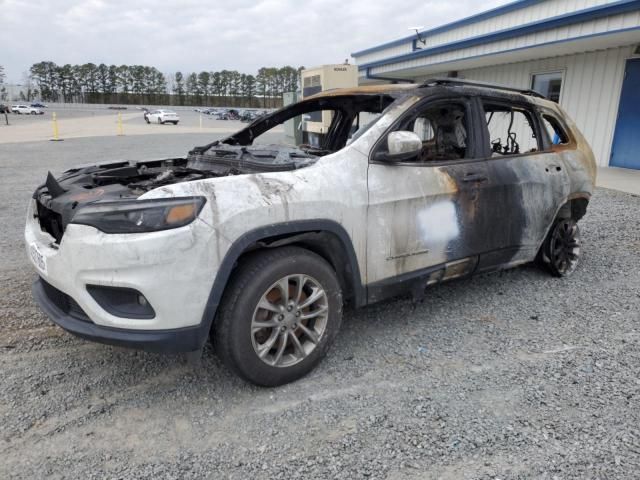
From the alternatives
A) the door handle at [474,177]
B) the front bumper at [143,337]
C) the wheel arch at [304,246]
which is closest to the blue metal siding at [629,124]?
the door handle at [474,177]

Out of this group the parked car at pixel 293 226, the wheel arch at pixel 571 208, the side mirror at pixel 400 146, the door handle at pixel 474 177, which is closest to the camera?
the parked car at pixel 293 226

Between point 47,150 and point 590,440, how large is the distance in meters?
18.1

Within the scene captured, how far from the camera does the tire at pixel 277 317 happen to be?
2.51 metres

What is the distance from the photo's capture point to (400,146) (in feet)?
9.60

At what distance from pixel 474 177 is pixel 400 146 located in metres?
0.84

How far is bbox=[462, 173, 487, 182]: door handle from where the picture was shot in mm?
3425

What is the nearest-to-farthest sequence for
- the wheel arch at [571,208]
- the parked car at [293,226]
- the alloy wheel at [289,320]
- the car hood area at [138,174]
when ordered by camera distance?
the parked car at [293,226]
the alloy wheel at [289,320]
the car hood area at [138,174]
the wheel arch at [571,208]

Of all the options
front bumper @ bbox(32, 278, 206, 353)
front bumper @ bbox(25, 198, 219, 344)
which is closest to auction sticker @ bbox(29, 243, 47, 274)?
front bumper @ bbox(25, 198, 219, 344)

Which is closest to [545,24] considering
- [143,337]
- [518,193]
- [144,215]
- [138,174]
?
[518,193]

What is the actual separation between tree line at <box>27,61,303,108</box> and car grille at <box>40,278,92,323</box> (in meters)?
99.9

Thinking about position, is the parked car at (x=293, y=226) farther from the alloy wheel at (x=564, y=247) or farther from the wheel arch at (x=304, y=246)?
the alloy wheel at (x=564, y=247)

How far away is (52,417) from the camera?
2488 mm

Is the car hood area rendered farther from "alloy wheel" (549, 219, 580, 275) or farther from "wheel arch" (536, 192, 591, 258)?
"alloy wheel" (549, 219, 580, 275)

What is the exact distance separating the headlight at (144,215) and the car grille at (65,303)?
509 mm
